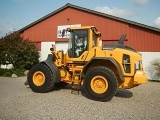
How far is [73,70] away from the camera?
359 inches

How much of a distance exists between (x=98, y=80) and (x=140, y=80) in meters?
1.48

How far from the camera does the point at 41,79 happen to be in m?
9.31

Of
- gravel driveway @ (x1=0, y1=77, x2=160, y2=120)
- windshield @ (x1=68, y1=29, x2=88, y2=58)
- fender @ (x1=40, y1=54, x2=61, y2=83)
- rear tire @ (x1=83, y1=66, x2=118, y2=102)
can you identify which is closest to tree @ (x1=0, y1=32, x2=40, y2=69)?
fender @ (x1=40, y1=54, x2=61, y2=83)

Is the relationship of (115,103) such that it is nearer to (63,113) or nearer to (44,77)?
(63,113)

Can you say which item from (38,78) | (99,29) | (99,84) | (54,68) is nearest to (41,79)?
(38,78)

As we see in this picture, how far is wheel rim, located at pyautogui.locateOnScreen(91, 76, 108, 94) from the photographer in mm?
7930

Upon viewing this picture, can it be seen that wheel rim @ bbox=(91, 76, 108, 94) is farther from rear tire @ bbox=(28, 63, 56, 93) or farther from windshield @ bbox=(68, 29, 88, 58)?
rear tire @ bbox=(28, 63, 56, 93)

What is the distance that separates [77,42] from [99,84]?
2.13 meters

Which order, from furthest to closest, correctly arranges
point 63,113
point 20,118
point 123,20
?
point 123,20
point 63,113
point 20,118

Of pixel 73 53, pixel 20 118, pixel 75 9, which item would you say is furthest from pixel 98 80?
pixel 75 9

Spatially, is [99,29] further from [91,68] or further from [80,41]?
[91,68]

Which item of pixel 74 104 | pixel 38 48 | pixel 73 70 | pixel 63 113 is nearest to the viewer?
pixel 63 113

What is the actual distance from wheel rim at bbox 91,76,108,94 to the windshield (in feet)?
4.96

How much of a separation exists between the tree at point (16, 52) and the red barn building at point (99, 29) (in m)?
1.89
